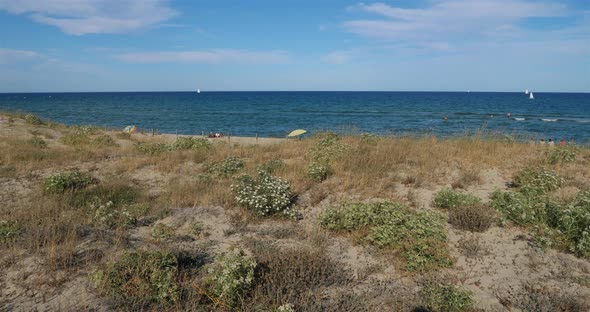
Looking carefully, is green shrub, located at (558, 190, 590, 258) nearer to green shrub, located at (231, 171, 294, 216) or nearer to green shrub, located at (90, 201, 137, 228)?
green shrub, located at (231, 171, 294, 216)

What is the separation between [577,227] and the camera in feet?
21.6

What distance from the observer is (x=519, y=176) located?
380 inches

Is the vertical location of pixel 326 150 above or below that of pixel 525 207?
above

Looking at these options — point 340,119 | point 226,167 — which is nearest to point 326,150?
point 226,167

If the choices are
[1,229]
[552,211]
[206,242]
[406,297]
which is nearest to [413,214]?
[406,297]

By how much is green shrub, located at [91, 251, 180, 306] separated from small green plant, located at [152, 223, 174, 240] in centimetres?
140

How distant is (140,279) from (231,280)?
1293mm

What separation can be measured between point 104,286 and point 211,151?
9.38 m

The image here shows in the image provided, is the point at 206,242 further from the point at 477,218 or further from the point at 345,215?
the point at 477,218

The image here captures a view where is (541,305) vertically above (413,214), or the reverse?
(413,214)

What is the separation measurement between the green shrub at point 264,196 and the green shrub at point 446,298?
3.35 meters

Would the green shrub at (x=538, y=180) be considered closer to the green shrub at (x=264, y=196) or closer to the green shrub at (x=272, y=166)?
the green shrub at (x=264, y=196)

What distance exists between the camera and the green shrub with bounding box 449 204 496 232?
7.23 m

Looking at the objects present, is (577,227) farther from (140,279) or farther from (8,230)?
(8,230)
